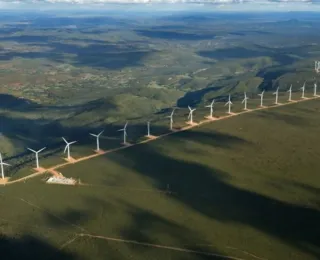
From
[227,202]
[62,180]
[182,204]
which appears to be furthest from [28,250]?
[227,202]

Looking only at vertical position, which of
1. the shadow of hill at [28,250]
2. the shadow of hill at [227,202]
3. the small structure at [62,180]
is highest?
the shadow of hill at [227,202]

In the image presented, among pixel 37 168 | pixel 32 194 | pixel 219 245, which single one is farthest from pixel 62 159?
pixel 219 245

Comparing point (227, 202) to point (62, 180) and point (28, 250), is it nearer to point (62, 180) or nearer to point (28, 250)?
point (62, 180)

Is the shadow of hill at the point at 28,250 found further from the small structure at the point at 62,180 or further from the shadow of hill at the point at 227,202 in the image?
the shadow of hill at the point at 227,202

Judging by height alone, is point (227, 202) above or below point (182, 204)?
above

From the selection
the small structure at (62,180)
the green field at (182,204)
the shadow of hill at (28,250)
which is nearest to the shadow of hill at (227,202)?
the green field at (182,204)

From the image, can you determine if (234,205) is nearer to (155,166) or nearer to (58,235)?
(155,166)
